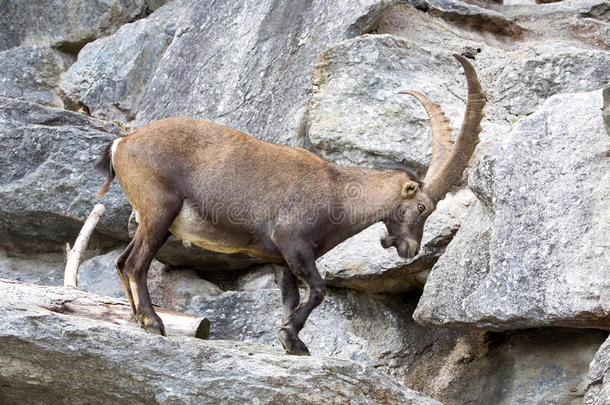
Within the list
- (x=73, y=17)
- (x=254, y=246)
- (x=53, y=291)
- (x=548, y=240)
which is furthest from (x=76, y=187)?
(x=548, y=240)

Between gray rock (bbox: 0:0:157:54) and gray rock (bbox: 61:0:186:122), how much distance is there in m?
0.63

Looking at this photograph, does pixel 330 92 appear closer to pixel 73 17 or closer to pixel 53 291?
pixel 53 291

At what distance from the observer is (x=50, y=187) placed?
27.8 feet

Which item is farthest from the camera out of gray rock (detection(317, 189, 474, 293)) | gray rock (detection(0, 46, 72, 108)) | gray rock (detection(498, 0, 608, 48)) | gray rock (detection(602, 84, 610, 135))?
gray rock (detection(0, 46, 72, 108))

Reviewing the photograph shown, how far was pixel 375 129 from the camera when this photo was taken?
26.0ft

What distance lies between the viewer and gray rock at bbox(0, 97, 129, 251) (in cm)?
842

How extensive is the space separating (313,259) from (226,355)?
51.3 inches

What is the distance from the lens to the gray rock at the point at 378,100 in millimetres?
7852

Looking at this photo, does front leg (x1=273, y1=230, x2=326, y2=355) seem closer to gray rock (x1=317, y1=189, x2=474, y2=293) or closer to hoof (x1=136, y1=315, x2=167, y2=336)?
hoof (x1=136, y1=315, x2=167, y2=336)

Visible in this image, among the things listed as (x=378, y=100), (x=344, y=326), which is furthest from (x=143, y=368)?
(x=378, y=100)

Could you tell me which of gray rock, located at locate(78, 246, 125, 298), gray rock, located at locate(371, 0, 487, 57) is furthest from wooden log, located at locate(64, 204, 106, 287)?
gray rock, located at locate(371, 0, 487, 57)

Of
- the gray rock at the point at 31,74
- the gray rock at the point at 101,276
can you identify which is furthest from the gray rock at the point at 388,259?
the gray rock at the point at 31,74

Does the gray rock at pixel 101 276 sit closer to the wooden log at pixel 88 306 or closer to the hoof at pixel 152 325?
the wooden log at pixel 88 306

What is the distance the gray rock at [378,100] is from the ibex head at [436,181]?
1.13 metres
